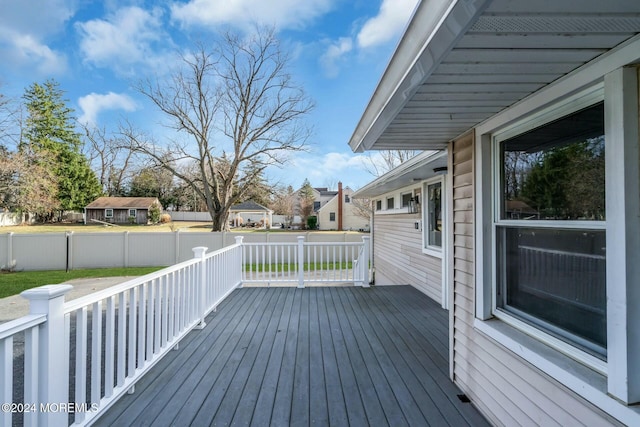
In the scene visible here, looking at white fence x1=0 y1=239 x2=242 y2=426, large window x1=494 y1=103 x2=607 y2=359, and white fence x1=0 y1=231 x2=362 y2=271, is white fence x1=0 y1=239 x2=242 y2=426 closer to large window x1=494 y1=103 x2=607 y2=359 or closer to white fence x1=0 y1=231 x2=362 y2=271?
large window x1=494 y1=103 x2=607 y2=359

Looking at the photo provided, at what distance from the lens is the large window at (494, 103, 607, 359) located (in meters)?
1.31

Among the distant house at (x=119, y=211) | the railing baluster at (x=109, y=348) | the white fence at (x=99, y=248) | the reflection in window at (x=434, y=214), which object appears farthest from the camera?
the distant house at (x=119, y=211)

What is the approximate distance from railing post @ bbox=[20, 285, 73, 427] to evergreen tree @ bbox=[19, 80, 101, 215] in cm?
3031

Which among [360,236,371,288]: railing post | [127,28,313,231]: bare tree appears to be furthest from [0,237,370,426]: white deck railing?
[127,28,313,231]: bare tree

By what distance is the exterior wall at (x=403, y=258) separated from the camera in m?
4.91

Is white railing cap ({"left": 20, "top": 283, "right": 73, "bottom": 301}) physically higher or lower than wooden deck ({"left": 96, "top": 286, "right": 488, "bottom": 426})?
higher

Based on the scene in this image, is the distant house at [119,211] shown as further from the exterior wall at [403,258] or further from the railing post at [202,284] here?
the railing post at [202,284]

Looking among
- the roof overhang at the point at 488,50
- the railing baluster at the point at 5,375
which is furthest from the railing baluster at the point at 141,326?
the roof overhang at the point at 488,50

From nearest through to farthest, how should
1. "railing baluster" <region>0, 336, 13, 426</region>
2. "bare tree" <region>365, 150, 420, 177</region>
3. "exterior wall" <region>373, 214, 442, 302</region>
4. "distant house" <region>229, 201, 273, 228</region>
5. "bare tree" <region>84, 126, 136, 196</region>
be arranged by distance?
1. "railing baluster" <region>0, 336, 13, 426</region>
2. "exterior wall" <region>373, 214, 442, 302</region>
3. "bare tree" <region>365, 150, 420, 177</region>
4. "bare tree" <region>84, 126, 136, 196</region>
5. "distant house" <region>229, 201, 273, 228</region>

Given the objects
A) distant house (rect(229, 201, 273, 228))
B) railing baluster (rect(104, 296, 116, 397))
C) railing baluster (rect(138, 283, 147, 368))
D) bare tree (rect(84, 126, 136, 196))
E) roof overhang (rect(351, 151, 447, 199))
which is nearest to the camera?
railing baluster (rect(104, 296, 116, 397))

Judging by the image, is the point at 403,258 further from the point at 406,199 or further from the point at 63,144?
the point at 63,144

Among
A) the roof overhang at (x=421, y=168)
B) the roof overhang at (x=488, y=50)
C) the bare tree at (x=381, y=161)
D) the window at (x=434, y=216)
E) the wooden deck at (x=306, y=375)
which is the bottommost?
the wooden deck at (x=306, y=375)

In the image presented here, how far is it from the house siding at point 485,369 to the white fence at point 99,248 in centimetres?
1051

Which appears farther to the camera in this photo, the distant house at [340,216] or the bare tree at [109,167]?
the distant house at [340,216]
